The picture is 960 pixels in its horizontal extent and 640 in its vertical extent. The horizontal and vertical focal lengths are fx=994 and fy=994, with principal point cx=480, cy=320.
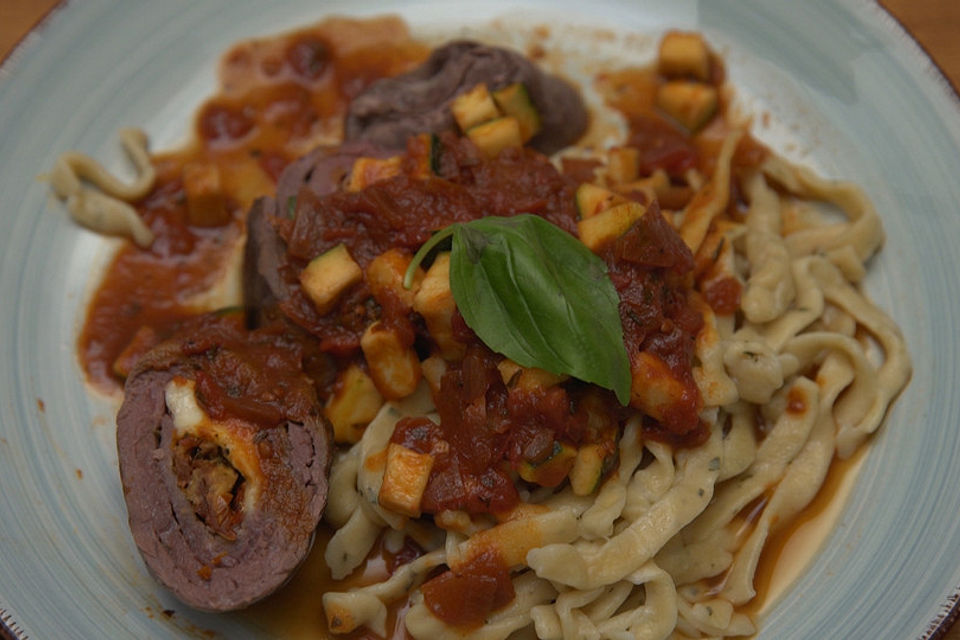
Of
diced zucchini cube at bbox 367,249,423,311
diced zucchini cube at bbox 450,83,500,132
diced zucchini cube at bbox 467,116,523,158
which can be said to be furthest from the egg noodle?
diced zucchini cube at bbox 450,83,500,132

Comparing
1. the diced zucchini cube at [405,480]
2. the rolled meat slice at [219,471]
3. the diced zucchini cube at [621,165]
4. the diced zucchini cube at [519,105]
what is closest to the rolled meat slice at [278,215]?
the rolled meat slice at [219,471]

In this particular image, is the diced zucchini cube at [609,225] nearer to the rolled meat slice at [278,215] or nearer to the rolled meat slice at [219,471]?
the rolled meat slice at [278,215]

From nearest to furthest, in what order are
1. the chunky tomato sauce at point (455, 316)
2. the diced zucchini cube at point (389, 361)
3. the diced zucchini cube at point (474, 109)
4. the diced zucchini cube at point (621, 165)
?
the chunky tomato sauce at point (455, 316) → the diced zucchini cube at point (389, 361) → the diced zucchini cube at point (474, 109) → the diced zucchini cube at point (621, 165)

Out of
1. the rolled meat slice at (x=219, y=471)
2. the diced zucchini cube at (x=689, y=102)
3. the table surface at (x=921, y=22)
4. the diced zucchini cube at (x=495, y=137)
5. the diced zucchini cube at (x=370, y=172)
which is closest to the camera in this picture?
the rolled meat slice at (x=219, y=471)

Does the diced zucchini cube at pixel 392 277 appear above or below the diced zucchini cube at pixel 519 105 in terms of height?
below

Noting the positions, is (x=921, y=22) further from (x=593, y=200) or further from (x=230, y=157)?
(x=230, y=157)

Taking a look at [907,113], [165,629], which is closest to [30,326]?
[165,629]
